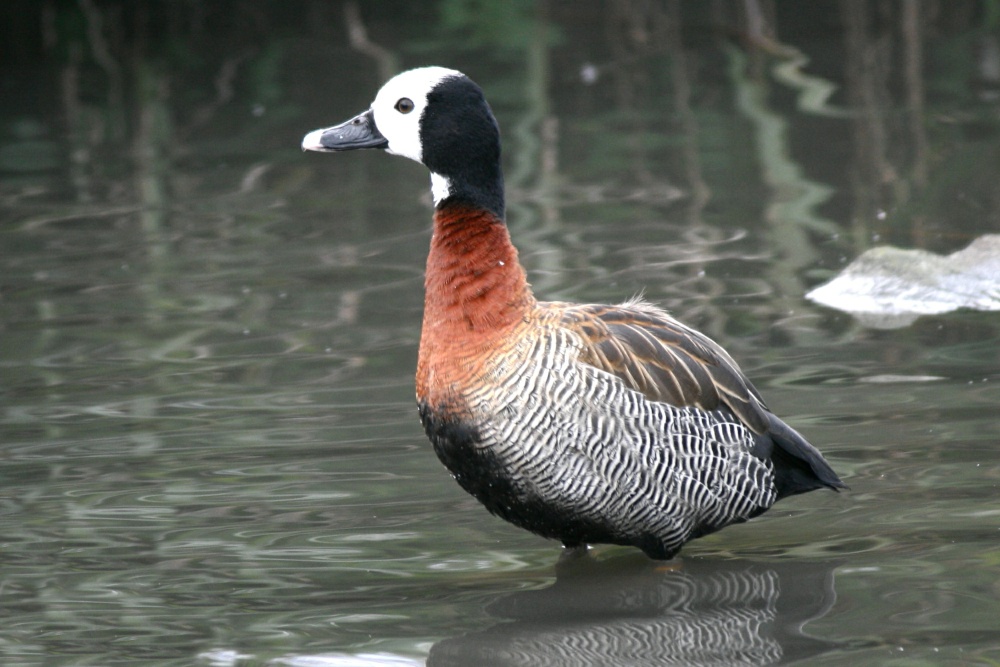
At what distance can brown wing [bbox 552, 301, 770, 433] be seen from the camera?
530 centimetres

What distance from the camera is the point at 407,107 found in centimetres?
554

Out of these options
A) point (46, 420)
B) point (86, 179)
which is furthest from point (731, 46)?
point (46, 420)

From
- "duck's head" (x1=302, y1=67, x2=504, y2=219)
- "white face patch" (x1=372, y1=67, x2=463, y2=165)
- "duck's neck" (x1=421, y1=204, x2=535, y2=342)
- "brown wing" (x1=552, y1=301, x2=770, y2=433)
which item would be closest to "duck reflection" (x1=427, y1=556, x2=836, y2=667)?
"brown wing" (x1=552, y1=301, x2=770, y2=433)

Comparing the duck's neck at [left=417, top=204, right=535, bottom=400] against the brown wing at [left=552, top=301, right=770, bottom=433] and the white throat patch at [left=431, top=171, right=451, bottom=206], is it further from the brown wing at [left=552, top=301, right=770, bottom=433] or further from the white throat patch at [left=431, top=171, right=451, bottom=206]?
the brown wing at [left=552, top=301, right=770, bottom=433]

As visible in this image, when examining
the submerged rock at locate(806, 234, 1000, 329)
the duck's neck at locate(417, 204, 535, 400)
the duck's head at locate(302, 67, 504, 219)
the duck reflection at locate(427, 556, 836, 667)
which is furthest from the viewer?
the submerged rock at locate(806, 234, 1000, 329)

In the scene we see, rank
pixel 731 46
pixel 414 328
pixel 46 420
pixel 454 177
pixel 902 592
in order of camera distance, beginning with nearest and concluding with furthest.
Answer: pixel 902 592 < pixel 454 177 < pixel 46 420 < pixel 414 328 < pixel 731 46

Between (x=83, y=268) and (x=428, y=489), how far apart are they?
4234 mm

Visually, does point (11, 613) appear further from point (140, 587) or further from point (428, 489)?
point (428, 489)

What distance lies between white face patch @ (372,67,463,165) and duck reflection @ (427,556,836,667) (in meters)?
1.48

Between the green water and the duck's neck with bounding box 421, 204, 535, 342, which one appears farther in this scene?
the duck's neck with bounding box 421, 204, 535, 342

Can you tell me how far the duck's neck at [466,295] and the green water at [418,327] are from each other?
776 mm

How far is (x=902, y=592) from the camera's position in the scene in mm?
5059

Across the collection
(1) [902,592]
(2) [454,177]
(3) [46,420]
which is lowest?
(1) [902,592]

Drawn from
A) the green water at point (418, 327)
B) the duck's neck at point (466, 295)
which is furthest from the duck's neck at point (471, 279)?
the green water at point (418, 327)
